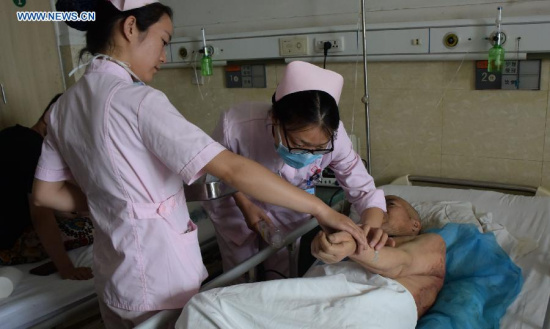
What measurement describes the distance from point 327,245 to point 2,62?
10.8 ft

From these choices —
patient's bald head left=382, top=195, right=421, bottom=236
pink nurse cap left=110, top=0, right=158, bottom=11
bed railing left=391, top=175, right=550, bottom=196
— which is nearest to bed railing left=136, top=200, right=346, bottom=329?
patient's bald head left=382, top=195, right=421, bottom=236

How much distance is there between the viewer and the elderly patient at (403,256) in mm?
1318

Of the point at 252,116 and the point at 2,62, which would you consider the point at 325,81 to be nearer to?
the point at 252,116

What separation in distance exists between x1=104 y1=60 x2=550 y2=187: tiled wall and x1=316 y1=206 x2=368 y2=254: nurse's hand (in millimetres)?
1496

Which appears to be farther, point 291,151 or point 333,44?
point 333,44

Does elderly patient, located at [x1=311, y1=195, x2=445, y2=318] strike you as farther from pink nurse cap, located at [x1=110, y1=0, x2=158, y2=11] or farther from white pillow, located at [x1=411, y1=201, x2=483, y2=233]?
pink nurse cap, located at [x1=110, y1=0, x2=158, y2=11]

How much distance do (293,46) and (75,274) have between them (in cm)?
175

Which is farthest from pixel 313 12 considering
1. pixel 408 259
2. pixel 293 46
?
pixel 408 259

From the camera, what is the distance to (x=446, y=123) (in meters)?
2.60

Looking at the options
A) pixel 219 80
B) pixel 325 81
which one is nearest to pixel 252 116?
pixel 325 81

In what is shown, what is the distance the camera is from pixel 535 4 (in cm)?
227

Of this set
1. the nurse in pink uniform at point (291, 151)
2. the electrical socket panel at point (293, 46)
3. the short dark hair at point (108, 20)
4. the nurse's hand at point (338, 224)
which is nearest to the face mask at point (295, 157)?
the nurse in pink uniform at point (291, 151)

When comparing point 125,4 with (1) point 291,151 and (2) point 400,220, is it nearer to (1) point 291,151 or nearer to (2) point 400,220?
(1) point 291,151

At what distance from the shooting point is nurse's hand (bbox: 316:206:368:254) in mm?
1252
